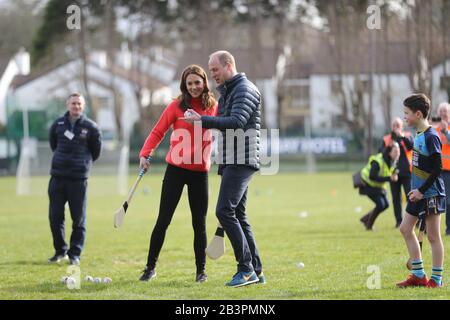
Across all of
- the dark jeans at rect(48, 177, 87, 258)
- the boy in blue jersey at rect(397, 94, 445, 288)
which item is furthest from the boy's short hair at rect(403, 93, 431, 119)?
the dark jeans at rect(48, 177, 87, 258)

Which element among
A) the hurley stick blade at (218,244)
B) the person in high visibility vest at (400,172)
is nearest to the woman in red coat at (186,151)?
the hurley stick blade at (218,244)

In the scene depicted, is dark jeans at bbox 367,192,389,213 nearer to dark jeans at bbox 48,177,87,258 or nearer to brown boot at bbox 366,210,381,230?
brown boot at bbox 366,210,381,230

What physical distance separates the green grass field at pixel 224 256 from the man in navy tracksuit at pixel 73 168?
445 mm

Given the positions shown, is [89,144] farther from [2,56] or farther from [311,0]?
[2,56]

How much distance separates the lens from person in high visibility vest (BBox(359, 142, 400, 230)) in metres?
14.2

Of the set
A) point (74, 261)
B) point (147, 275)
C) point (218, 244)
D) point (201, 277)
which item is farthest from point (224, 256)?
point (218, 244)

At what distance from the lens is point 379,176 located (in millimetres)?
14500

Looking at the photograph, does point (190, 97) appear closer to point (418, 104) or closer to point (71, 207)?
point (418, 104)

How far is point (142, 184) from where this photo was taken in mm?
32906

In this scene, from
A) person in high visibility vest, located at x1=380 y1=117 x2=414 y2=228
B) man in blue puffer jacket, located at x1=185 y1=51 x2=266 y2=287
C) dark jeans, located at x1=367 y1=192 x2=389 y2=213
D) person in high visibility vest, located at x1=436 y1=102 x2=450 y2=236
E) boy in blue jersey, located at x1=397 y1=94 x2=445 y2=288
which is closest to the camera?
boy in blue jersey, located at x1=397 y1=94 x2=445 y2=288

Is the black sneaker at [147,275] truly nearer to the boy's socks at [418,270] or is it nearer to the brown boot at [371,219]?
the boy's socks at [418,270]

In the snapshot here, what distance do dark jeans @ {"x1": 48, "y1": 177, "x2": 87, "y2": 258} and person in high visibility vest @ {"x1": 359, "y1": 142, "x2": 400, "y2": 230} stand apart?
18.0ft

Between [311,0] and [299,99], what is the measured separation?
23.6m
